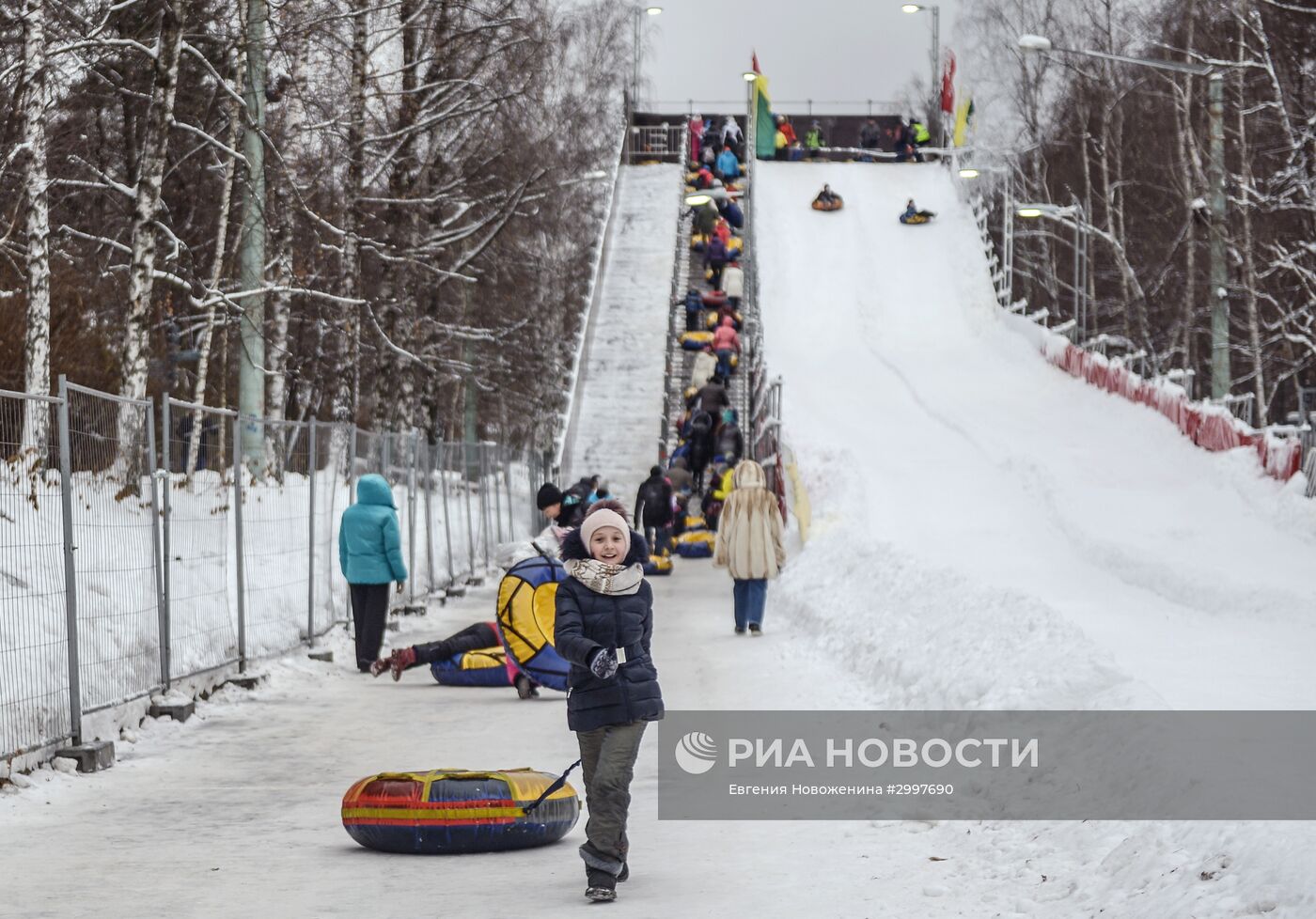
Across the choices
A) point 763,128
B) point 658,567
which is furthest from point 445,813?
point 763,128

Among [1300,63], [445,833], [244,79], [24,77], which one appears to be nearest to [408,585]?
[244,79]

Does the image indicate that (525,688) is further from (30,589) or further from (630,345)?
(630,345)

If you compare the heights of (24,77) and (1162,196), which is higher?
(1162,196)

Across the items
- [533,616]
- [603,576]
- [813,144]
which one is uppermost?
[813,144]

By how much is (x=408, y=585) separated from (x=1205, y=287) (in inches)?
1387

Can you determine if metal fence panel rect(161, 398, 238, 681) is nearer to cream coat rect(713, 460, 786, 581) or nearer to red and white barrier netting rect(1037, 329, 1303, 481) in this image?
cream coat rect(713, 460, 786, 581)

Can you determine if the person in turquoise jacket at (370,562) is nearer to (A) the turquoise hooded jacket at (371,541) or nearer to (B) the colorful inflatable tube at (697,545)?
(A) the turquoise hooded jacket at (371,541)

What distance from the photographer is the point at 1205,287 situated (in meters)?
50.9

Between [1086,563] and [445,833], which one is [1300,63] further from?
[445,833]

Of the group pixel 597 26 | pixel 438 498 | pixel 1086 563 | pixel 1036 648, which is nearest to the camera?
pixel 1036 648

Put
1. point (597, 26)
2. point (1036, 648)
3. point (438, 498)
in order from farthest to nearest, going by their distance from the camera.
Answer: point (597, 26) < point (438, 498) < point (1036, 648)

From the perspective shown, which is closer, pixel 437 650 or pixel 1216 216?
pixel 437 650

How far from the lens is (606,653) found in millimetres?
7234

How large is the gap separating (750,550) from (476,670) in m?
4.11
